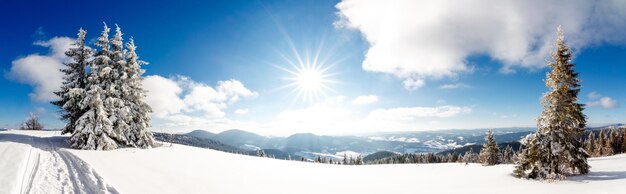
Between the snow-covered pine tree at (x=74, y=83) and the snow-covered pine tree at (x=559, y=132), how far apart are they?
107ft

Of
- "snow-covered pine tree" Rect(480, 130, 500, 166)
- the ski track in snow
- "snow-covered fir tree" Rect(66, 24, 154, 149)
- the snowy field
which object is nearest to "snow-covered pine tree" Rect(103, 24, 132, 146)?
"snow-covered fir tree" Rect(66, 24, 154, 149)

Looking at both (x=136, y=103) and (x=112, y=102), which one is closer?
(x=112, y=102)

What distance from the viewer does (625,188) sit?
11.2 meters

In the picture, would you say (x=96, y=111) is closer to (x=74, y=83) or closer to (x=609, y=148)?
(x=74, y=83)

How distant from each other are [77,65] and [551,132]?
35.7 m

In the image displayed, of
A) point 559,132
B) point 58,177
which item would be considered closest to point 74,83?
point 58,177

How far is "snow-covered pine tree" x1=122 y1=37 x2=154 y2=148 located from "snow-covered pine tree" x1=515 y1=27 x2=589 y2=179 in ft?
93.1

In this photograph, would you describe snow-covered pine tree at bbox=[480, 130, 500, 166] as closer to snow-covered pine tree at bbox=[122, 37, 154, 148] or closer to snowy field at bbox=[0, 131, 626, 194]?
snowy field at bbox=[0, 131, 626, 194]

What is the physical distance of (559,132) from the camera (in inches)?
653

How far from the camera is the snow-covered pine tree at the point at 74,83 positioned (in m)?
23.8

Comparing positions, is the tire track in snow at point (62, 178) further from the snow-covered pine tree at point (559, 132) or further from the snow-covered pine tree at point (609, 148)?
the snow-covered pine tree at point (609, 148)

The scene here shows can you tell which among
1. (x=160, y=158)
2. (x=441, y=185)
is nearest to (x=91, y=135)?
(x=160, y=158)

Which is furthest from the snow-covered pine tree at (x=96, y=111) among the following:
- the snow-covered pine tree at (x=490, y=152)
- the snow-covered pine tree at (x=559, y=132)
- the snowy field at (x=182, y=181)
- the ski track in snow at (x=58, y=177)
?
the snow-covered pine tree at (x=490, y=152)

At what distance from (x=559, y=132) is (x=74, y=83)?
3584cm
